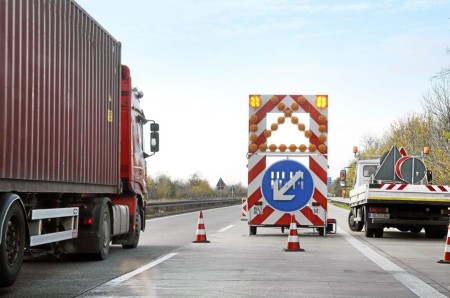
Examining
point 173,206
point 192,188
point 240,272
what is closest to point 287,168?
point 240,272

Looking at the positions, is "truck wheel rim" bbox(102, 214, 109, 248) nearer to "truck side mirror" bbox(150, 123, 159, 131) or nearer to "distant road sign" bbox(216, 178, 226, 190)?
"truck side mirror" bbox(150, 123, 159, 131)

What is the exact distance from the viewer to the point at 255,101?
2041 cm

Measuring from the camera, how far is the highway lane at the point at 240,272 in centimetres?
959

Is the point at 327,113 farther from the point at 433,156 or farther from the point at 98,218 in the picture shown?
the point at 433,156

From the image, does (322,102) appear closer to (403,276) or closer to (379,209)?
(379,209)

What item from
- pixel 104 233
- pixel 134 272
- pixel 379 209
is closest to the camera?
pixel 134 272

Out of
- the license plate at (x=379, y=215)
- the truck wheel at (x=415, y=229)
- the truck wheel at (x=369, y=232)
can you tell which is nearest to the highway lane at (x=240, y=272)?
the license plate at (x=379, y=215)

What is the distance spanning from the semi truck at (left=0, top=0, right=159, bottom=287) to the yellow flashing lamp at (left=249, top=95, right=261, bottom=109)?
14.1 ft

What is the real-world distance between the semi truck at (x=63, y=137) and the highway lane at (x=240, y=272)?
1.66ft

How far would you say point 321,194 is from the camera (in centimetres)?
2011

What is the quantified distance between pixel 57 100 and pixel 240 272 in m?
3.51

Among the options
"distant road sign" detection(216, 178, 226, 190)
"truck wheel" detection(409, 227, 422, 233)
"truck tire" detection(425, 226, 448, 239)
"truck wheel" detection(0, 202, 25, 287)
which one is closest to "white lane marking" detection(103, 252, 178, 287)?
"truck wheel" detection(0, 202, 25, 287)

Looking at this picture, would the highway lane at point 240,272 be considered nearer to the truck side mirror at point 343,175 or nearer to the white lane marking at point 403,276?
the white lane marking at point 403,276

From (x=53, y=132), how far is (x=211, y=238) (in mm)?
9216
